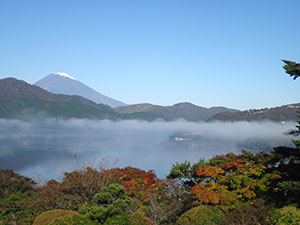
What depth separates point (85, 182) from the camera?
11961 millimetres

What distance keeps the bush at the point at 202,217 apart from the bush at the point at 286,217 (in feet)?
6.69

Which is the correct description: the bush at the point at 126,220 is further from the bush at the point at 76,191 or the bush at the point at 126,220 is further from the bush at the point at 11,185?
the bush at the point at 11,185

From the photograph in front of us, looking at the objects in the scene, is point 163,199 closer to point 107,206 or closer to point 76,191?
point 76,191

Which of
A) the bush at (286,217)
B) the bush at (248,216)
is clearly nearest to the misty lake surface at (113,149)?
the bush at (248,216)

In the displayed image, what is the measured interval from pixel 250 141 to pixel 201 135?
61.9 metres

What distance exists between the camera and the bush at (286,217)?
29.6ft

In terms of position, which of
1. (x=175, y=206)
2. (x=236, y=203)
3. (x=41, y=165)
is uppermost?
(x=236, y=203)

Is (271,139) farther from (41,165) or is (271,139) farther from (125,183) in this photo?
(125,183)

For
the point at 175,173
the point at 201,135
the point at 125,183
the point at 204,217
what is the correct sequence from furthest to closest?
1. the point at 201,135
2. the point at 175,173
3. the point at 125,183
4. the point at 204,217

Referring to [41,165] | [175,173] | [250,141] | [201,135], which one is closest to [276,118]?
[250,141]

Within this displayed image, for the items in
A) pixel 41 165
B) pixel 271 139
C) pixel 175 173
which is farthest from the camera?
pixel 271 139

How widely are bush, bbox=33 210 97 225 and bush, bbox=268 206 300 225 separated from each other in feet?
18.6

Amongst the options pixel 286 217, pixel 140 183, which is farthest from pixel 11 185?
pixel 286 217

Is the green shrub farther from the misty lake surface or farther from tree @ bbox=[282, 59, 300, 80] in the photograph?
the misty lake surface
